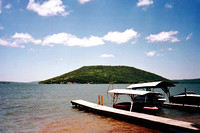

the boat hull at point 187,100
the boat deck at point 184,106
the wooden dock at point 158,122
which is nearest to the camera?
the wooden dock at point 158,122

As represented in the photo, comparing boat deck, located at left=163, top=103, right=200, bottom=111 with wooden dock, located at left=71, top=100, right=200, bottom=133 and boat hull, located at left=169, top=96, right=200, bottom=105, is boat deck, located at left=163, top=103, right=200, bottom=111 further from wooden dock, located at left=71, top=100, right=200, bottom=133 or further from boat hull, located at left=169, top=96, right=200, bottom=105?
wooden dock, located at left=71, top=100, right=200, bottom=133

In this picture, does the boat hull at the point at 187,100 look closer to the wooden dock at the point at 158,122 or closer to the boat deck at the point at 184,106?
the boat deck at the point at 184,106

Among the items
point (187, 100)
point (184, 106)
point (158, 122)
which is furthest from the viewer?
point (187, 100)

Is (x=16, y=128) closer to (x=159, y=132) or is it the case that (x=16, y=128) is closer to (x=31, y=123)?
(x=31, y=123)

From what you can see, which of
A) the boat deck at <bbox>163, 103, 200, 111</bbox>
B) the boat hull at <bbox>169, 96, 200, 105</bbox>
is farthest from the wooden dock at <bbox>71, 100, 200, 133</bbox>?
the boat hull at <bbox>169, 96, 200, 105</bbox>

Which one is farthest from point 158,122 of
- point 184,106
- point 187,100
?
point 187,100

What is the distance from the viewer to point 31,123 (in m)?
19.3

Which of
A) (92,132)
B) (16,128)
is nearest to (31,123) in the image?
(16,128)

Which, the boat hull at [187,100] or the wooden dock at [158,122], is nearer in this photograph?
the wooden dock at [158,122]

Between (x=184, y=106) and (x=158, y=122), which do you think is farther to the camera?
(x=184, y=106)

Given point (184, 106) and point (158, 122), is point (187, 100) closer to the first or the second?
point (184, 106)

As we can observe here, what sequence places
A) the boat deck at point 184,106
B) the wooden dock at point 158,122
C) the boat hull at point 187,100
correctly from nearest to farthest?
the wooden dock at point 158,122 < the boat deck at point 184,106 < the boat hull at point 187,100

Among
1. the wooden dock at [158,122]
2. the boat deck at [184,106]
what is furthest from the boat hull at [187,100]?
the wooden dock at [158,122]

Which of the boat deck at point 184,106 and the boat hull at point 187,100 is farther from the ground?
the boat hull at point 187,100
